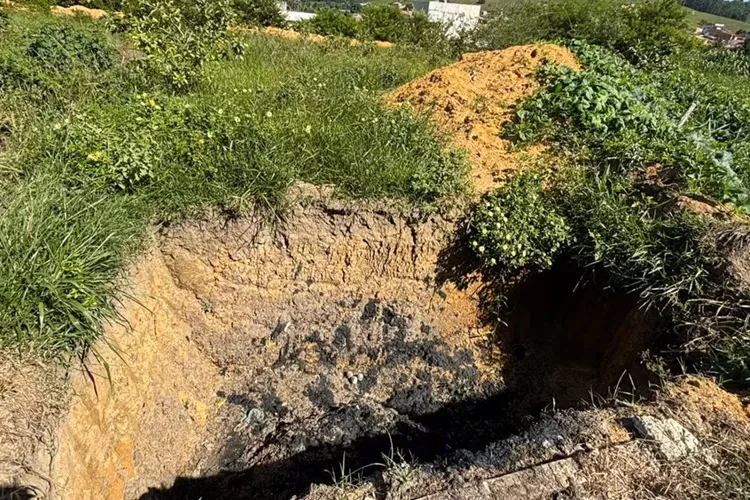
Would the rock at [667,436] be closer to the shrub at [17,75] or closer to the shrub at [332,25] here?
the shrub at [17,75]

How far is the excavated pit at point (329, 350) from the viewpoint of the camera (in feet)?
9.79

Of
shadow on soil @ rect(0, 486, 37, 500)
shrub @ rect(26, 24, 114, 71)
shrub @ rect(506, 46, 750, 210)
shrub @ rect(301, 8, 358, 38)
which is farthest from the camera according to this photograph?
shrub @ rect(301, 8, 358, 38)

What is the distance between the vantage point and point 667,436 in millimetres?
1999

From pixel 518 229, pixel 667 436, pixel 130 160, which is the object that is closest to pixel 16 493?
pixel 130 160

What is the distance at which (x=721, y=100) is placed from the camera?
541 centimetres

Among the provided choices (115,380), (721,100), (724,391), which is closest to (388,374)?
(115,380)

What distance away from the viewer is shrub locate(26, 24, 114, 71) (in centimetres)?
427

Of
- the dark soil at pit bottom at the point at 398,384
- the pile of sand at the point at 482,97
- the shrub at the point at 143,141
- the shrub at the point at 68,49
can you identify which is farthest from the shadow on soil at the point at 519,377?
the shrub at the point at 68,49

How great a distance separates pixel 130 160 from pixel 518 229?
8.58ft

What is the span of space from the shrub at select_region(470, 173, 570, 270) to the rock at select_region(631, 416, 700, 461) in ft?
4.30

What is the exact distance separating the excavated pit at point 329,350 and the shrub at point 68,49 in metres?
2.61

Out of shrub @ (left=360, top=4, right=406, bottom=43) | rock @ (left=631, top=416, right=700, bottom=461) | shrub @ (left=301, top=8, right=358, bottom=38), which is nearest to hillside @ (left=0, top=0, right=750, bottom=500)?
rock @ (left=631, top=416, right=700, bottom=461)

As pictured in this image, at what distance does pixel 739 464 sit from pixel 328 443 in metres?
2.30

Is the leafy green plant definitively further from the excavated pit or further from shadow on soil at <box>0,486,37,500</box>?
shadow on soil at <box>0,486,37,500</box>
